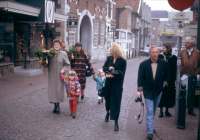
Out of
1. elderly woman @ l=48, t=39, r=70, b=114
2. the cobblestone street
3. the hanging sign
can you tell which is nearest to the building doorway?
the cobblestone street

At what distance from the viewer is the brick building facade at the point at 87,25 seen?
17.2 meters

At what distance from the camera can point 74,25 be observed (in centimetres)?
1780

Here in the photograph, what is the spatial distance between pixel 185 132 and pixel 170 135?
41 cm

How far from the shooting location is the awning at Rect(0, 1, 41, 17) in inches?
419

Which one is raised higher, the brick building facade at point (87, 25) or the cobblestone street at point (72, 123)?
the brick building facade at point (87, 25)

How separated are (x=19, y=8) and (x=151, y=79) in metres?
8.78

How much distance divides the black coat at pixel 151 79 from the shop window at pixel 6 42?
29.1 feet

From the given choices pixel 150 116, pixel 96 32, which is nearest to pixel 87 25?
pixel 96 32

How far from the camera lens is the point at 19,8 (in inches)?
452

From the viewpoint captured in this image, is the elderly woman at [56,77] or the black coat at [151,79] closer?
the black coat at [151,79]

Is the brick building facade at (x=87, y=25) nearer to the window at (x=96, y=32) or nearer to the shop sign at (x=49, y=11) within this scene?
the window at (x=96, y=32)

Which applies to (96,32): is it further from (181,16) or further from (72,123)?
(72,123)

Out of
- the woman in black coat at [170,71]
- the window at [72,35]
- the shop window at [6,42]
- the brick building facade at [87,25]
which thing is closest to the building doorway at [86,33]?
the brick building facade at [87,25]

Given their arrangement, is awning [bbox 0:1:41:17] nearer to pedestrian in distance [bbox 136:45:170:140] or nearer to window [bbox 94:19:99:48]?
pedestrian in distance [bbox 136:45:170:140]
